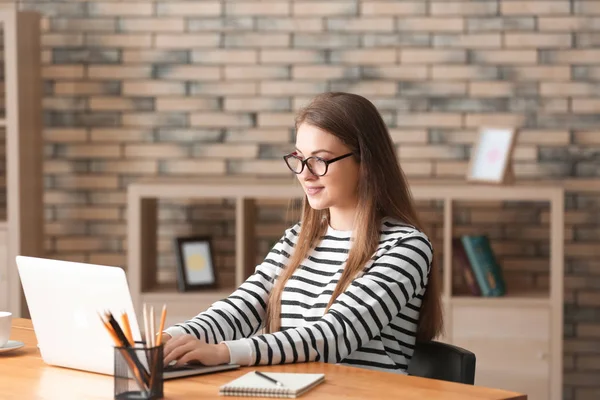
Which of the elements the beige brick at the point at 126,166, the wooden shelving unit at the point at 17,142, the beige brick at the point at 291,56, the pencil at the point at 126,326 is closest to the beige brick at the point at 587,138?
the beige brick at the point at 291,56

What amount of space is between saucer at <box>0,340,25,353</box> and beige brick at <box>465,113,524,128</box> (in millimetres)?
2541

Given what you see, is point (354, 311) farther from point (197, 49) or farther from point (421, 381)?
point (197, 49)

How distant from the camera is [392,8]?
4418 mm

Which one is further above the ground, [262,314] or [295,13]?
[295,13]

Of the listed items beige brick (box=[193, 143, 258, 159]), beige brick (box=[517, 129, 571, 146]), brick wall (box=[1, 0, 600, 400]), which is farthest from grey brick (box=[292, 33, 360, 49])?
beige brick (box=[517, 129, 571, 146])

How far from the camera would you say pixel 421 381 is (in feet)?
6.79

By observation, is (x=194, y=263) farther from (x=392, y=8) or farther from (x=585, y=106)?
(x=585, y=106)

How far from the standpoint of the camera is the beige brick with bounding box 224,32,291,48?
449 centimetres

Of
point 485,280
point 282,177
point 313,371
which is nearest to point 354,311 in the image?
point 313,371

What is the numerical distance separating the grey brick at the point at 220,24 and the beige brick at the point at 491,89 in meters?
1.03

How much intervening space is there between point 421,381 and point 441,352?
1.11 feet

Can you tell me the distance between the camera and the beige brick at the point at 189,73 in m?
4.53

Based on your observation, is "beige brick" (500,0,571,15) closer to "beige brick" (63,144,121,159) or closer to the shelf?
the shelf

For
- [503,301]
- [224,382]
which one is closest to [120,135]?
[503,301]
